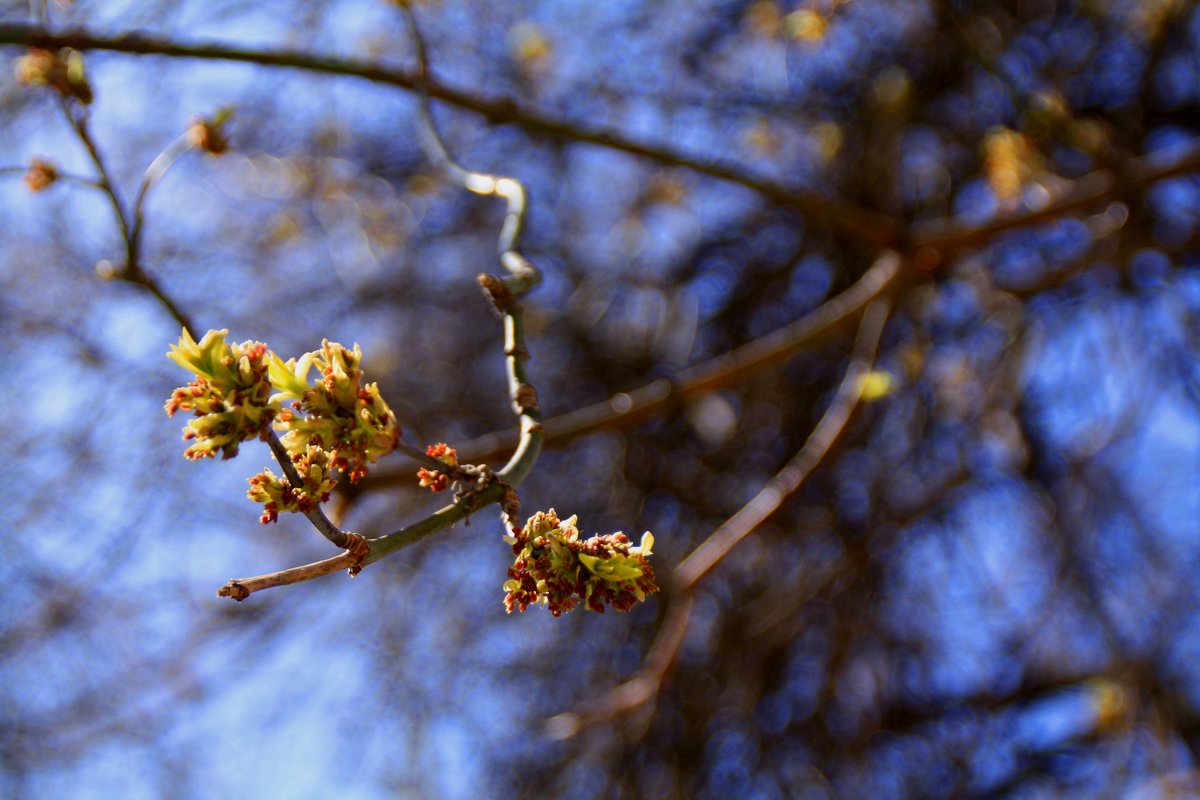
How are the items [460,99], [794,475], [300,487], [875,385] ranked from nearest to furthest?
[300,487] < [460,99] < [875,385] < [794,475]

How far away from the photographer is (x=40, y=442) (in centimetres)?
455

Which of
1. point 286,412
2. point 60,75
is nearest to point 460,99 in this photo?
point 60,75

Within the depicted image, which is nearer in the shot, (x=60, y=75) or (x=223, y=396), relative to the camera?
(x=223, y=396)

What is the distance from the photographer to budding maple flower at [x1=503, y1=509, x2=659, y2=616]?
1.27 metres

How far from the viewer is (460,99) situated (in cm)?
282

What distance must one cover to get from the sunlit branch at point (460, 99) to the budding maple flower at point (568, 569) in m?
1.67

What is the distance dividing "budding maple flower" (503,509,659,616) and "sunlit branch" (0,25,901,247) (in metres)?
1.67

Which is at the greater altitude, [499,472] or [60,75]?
[60,75]

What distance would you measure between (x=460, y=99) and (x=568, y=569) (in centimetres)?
189

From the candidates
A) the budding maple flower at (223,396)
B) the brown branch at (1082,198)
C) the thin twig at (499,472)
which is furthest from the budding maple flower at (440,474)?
the brown branch at (1082,198)

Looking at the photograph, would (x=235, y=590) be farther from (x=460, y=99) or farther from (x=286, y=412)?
(x=460, y=99)

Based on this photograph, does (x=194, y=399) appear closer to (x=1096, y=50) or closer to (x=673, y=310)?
(x=673, y=310)

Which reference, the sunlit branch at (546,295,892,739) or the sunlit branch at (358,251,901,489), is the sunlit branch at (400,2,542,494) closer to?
the sunlit branch at (358,251,901,489)

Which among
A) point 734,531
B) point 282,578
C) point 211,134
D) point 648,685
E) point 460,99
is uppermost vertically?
point 460,99
